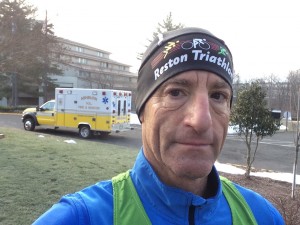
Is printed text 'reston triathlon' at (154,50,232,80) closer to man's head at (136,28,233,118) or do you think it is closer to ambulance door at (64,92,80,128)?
man's head at (136,28,233,118)

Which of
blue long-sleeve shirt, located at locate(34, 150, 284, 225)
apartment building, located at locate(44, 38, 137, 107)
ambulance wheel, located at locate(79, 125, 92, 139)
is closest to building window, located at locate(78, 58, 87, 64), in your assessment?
apartment building, located at locate(44, 38, 137, 107)

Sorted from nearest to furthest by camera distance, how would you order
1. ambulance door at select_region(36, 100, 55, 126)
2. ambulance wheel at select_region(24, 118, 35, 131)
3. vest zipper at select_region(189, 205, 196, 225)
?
vest zipper at select_region(189, 205, 196, 225) < ambulance door at select_region(36, 100, 55, 126) < ambulance wheel at select_region(24, 118, 35, 131)

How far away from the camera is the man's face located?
43.1 inches

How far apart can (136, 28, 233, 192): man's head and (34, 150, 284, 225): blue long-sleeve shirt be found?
2.0 inches

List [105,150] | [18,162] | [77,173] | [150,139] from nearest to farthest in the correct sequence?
[150,139] → [77,173] → [18,162] → [105,150]

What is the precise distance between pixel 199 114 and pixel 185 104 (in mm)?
78

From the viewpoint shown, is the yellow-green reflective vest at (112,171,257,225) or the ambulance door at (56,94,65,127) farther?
the ambulance door at (56,94,65,127)

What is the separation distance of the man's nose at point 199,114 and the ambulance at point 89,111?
589 inches

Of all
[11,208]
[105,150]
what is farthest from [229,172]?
[11,208]

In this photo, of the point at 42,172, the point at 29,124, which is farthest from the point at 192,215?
the point at 29,124

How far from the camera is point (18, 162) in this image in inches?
331

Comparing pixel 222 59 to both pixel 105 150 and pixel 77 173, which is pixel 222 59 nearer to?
pixel 77 173

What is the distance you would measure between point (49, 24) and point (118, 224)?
1491 inches

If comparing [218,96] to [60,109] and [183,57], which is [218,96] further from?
[60,109]
